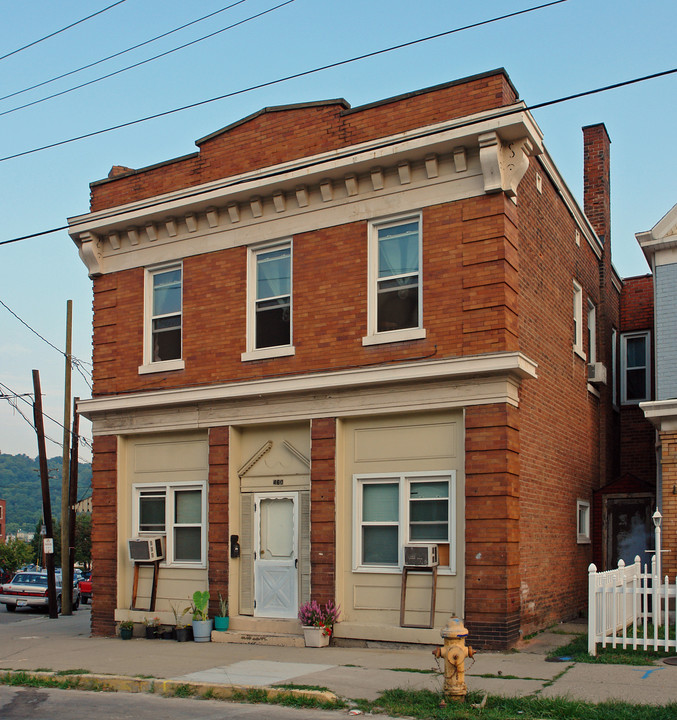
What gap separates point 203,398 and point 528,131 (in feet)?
23.0

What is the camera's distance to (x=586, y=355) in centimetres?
1844

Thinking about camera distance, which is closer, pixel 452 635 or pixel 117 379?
pixel 452 635

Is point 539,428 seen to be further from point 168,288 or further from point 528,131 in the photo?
point 168,288

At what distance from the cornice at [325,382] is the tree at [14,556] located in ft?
178

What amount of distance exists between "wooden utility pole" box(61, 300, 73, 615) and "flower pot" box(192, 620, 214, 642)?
12.6 m

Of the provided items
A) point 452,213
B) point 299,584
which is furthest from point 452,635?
point 452,213

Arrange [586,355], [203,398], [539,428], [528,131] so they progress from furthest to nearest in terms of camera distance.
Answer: [586,355], [203,398], [539,428], [528,131]

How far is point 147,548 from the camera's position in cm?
1606

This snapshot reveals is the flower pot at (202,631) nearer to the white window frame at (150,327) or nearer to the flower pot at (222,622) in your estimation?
the flower pot at (222,622)

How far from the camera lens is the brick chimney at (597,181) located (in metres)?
20.5

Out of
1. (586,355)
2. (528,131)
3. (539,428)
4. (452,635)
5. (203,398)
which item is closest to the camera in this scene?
(452,635)

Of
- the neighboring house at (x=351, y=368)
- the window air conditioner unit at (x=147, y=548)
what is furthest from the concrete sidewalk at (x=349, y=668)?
the window air conditioner unit at (x=147, y=548)

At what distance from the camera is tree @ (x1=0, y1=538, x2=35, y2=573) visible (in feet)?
218

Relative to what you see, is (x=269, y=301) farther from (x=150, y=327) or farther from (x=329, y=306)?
(x=150, y=327)
